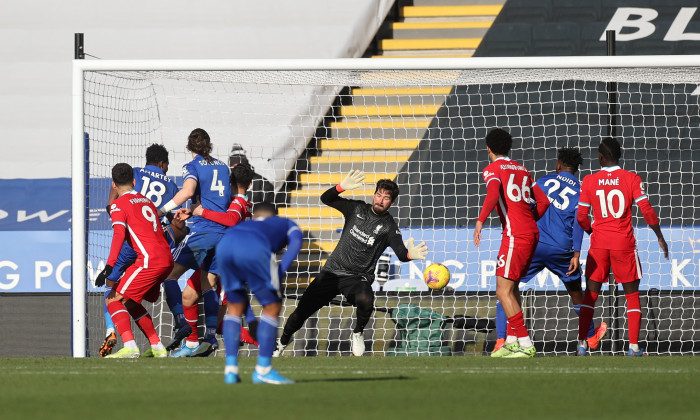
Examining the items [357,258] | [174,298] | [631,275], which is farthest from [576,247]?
[174,298]

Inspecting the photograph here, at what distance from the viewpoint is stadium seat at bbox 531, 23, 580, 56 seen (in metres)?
13.3

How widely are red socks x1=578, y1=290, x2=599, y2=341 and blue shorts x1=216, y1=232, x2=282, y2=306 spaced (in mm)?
3648

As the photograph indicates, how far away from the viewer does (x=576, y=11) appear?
44.6ft

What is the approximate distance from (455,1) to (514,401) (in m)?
9.65

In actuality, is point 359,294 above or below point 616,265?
below

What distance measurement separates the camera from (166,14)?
14031 millimetres

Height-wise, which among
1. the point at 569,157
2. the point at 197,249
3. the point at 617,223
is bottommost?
the point at 197,249

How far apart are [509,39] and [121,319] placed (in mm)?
7004

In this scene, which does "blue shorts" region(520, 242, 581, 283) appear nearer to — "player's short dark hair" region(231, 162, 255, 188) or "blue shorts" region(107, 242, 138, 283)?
"player's short dark hair" region(231, 162, 255, 188)

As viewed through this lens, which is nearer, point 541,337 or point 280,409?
point 280,409

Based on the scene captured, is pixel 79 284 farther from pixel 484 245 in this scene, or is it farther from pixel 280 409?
pixel 280 409

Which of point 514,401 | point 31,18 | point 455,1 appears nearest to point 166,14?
point 31,18

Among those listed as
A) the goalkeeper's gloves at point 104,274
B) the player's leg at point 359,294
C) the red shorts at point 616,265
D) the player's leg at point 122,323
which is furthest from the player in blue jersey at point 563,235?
the goalkeeper's gloves at point 104,274

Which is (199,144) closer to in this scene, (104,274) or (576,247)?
(104,274)
